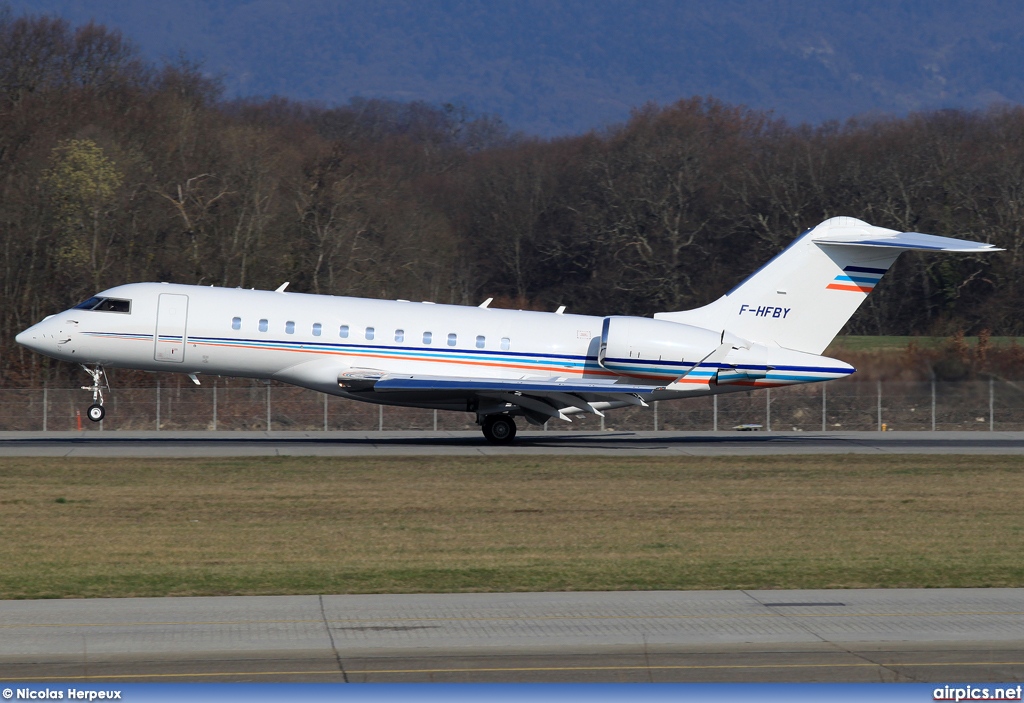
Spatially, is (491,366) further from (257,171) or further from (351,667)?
(257,171)

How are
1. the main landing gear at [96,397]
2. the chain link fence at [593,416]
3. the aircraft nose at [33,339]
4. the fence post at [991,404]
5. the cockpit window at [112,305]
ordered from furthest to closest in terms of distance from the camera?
1. the fence post at [991,404]
2. the chain link fence at [593,416]
3. the aircraft nose at [33,339]
4. the cockpit window at [112,305]
5. the main landing gear at [96,397]

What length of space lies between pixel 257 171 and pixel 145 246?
5.97 meters

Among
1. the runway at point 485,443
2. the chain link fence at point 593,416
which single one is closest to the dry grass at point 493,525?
the runway at point 485,443

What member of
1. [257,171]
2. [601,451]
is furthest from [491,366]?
[257,171]

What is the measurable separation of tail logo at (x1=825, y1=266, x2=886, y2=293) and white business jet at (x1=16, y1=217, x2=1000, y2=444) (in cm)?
3

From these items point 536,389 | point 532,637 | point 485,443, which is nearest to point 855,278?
point 536,389

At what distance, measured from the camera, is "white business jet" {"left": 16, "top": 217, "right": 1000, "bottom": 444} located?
1117 inches

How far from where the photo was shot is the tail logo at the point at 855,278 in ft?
98.0

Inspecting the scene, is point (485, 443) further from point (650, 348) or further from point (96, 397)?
point (96, 397)

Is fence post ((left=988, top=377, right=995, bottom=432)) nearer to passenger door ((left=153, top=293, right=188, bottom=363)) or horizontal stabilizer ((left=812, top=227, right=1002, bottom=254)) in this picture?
horizontal stabilizer ((left=812, top=227, right=1002, bottom=254))

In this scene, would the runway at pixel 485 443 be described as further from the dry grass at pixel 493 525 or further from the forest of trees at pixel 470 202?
the forest of trees at pixel 470 202

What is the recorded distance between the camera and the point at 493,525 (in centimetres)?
1716

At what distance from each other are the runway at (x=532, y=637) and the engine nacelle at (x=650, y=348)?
55.5 ft

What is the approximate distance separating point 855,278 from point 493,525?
15.8 metres
